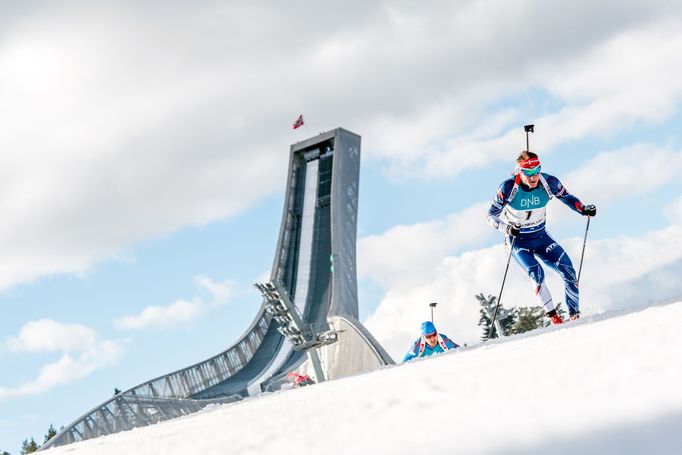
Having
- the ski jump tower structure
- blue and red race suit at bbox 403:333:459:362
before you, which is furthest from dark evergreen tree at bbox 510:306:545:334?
blue and red race suit at bbox 403:333:459:362

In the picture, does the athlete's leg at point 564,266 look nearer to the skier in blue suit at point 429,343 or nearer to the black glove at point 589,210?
the black glove at point 589,210

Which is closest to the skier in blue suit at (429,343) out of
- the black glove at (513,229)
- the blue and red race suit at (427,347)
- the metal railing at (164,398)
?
the blue and red race suit at (427,347)

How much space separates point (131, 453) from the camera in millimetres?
2697

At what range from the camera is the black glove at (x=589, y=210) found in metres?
9.98

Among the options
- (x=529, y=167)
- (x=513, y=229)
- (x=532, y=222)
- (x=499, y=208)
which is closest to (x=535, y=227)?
(x=532, y=222)

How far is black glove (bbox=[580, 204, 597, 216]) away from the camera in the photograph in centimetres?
998

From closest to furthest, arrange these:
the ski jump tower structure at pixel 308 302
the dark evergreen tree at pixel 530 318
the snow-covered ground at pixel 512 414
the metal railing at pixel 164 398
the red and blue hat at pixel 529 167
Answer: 1. the snow-covered ground at pixel 512 414
2. the red and blue hat at pixel 529 167
3. the metal railing at pixel 164 398
4. the ski jump tower structure at pixel 308 302
5. the dark evergreen tree at pixel 530 318

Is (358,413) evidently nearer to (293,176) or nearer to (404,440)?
(404,440)

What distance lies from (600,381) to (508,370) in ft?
1.39

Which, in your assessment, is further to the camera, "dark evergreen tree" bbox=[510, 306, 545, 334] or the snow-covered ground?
"dark evergreen tree" bbox=[510, 306, 545, 334]

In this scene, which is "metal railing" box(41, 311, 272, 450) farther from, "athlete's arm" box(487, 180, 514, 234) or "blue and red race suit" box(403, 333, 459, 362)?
"athlete's arm" box(487, 180, 514, 234)

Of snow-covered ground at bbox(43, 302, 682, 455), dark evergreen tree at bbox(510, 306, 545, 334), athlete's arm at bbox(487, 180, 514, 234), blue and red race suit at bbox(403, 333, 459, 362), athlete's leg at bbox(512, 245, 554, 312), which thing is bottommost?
snow-covered ground at bbox(43, 302, 682, 455)

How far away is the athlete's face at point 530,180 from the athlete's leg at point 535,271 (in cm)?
72

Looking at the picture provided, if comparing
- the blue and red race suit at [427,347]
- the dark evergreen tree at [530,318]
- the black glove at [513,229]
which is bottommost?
the blue and red race suit at [427,347]
